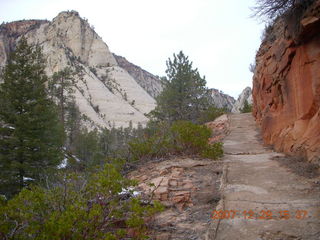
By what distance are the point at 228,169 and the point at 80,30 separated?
74694 millimetres

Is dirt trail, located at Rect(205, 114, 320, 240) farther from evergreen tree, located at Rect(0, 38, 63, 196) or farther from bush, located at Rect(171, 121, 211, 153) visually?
evergreen tree, located at Rect(0, 38, 63, 196)

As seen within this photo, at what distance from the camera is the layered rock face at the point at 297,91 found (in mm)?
5883

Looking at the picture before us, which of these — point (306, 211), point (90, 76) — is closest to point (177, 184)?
point (306, 211)

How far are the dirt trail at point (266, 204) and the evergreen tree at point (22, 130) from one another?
944cm

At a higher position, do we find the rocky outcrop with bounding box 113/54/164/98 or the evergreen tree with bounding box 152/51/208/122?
the rocky outcrop with bounding box 113/54/164/98

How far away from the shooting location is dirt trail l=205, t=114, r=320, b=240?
3178mm

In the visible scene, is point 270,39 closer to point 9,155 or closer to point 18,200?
point 18,200

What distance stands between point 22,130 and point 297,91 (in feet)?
38.9

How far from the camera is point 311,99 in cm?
618

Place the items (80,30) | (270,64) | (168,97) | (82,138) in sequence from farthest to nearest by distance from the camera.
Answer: (80,30) → (82,138) → (168,97) → (270,64)
